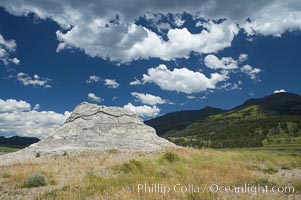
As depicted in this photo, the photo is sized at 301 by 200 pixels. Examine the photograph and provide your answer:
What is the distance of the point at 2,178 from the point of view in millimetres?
15398

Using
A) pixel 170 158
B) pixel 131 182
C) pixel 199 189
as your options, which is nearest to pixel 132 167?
pixel 131 182

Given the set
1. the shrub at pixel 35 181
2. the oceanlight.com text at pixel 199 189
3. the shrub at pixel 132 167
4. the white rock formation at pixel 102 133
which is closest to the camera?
the oceanlight.com text at pixel 199 189

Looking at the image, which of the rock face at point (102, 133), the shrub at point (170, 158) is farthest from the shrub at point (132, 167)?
the rock face at point (102, 133)

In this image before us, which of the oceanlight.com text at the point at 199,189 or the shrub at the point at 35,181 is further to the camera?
the shrub at the point at 35,181

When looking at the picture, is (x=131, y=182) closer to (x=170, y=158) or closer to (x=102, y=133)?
(x=170, y=158)

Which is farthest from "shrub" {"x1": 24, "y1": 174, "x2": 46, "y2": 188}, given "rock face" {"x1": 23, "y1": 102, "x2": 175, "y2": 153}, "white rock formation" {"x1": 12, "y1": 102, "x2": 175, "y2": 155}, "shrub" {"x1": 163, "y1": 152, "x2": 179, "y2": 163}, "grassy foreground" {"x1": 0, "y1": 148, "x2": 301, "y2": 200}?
"rock face" {"x1": 23, "y1": 102, "x2": 175, "y2": 153}

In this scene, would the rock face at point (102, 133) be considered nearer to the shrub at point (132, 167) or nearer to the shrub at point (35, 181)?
the shrub at point (132, 167)

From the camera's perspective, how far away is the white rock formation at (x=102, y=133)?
98.0 ft

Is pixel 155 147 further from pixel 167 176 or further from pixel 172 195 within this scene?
pixel 172 195

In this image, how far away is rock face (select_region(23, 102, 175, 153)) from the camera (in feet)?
98.1

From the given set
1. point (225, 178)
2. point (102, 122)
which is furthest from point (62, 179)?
point (102, 122)

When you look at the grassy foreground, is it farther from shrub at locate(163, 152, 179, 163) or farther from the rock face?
the rock face

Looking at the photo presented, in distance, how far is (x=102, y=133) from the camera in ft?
104

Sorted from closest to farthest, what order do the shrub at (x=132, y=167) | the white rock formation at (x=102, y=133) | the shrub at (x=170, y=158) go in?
the shrub at (x=132, y=167), the shrub at (x=170, y=158), the white rock formation at (x=102, y=133)
